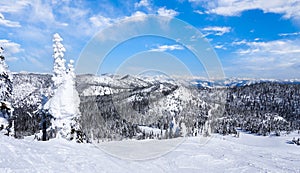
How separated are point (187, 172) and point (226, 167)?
4143 mm

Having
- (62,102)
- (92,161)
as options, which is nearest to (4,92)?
(62,102)

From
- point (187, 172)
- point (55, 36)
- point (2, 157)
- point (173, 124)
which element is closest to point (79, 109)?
point (55, 36)

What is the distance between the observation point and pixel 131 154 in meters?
20.6

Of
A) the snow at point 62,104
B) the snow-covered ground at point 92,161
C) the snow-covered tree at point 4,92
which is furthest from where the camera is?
the snow at point 62,104

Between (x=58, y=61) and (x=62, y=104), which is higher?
(x=58, y=61)

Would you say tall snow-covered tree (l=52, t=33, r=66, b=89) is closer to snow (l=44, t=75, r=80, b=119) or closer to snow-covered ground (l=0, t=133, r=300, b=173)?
snow (l=44, t=75, r=80, b=119)

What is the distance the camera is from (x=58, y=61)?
33.4 meters

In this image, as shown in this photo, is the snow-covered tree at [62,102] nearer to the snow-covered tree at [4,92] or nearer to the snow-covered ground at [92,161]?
the snow-covered tree at [4,92]

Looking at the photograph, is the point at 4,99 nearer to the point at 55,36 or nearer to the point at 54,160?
the point at 55,36

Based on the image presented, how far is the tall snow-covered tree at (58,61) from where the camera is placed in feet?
107

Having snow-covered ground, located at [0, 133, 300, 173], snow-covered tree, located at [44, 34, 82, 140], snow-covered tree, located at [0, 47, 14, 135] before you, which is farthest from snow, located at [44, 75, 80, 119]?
snow-covered ground, located at [0, 133, 300, 173]

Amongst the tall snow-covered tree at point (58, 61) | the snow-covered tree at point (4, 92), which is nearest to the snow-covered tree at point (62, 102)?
the tall snow-covered tree at point (58, 61)

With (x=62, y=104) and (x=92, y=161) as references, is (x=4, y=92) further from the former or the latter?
(x=92, y=161)

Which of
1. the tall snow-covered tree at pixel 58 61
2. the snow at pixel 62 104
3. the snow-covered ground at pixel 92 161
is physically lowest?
the snow-covered ground at pixel 92 161
